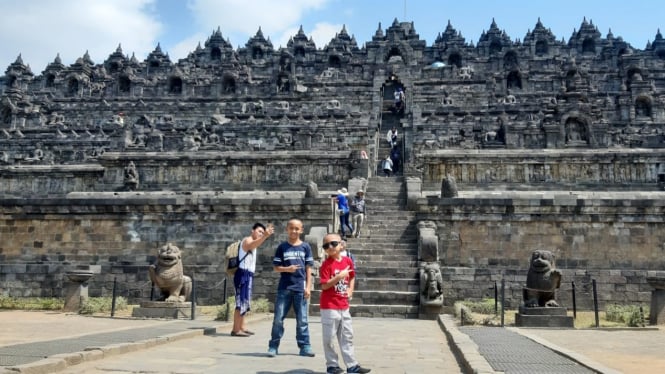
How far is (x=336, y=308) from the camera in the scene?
641 cm

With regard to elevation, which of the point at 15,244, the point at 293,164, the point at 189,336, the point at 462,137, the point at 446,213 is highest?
the point at 462,137

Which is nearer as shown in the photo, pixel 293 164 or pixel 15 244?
pixel 15 244

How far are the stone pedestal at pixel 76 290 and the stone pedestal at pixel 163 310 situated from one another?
8.18ft

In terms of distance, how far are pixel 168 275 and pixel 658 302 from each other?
35.8 feet

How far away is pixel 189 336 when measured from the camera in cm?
902

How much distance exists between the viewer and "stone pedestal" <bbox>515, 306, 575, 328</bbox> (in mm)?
11969

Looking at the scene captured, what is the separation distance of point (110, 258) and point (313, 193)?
21.7ft

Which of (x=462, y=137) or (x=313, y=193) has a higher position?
(x=462, y=137)

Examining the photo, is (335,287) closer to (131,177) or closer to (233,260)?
(233,260)

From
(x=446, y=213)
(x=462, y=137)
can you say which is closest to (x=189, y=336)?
(x=446, y=213)

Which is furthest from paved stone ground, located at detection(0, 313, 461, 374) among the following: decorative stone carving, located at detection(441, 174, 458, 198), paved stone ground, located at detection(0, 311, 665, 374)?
decorative stone carving, located at detection(441, 174, 458, 198)

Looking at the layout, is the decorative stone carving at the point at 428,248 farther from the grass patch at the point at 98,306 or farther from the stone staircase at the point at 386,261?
the grass patch at the point at 98,306

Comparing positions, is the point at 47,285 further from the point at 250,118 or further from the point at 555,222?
the point at 250,118

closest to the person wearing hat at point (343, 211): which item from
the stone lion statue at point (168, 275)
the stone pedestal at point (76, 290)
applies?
the stone lion statue at point (168, 275)
